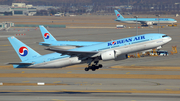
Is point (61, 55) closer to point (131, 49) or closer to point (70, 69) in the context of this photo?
point (131, 49)

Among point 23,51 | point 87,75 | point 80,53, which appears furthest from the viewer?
point 87,75

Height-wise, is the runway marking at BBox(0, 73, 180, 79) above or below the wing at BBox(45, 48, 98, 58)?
below

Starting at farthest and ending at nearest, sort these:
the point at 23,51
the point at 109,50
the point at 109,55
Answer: the point at 23,51
the point at 109,50
the point at 109,55

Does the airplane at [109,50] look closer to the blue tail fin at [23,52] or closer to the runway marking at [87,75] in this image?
the blue tail fin at [23,52]

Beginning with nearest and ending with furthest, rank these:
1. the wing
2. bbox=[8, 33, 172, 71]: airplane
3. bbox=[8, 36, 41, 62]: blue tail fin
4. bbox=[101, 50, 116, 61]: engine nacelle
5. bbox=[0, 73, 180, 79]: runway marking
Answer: bbox=[101, 50, 116, 61]: engine nacelle < the wing < bbox=[8, 33, 172, 71]: airplane < bbox=[8, 36, 41, 62]: blue tail fin < bbox=[0, 73, 180, 79]: runway marking

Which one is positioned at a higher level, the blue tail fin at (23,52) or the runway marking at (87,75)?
the blue tail fin at (23,52)

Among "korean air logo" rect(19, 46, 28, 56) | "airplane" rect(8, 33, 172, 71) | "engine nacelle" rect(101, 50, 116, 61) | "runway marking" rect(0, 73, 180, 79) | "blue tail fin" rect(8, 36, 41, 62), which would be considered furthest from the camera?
"runway marking" rect(0, 73, 180, 79)

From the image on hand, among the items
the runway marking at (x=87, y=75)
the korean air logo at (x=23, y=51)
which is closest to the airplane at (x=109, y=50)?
the korean air logo at (x=23, y=51)

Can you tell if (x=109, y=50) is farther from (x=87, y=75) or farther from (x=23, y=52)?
(x=23, y=52)

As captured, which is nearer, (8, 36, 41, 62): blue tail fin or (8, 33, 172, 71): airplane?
(8, 33, 172, 71): airplane

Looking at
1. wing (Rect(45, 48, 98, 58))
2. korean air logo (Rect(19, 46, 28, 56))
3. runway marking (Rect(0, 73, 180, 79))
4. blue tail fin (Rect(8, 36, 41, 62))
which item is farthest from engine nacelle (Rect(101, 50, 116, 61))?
korean air logo (Rect(19, 46, 28, 56))

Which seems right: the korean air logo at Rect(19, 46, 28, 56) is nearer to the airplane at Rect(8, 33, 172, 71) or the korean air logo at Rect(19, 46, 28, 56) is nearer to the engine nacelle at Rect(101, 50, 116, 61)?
the airplane at Rect(8, 33, 172, 71)

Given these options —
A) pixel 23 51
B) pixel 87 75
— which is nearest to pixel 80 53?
pixel 23 51

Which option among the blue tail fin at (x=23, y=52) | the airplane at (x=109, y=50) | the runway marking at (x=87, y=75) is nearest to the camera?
the airplane at (x=109, y=50)
